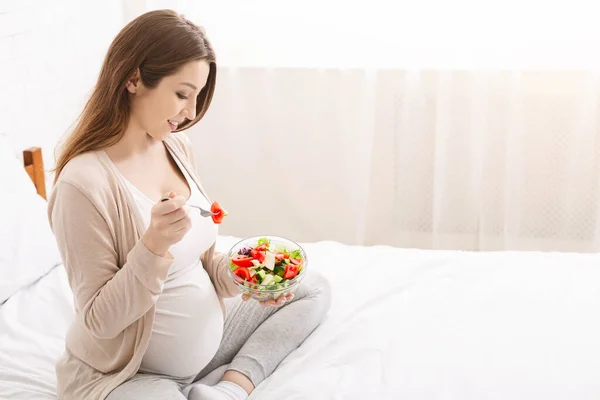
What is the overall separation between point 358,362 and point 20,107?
1.32 meters

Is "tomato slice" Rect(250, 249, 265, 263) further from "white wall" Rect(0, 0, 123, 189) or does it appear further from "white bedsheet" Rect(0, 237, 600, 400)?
"white wall" Rect(0, 0, 123, 189)

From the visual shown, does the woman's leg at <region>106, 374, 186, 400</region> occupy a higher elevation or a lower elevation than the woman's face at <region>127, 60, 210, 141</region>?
lower

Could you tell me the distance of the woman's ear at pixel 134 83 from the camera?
55.3 inches

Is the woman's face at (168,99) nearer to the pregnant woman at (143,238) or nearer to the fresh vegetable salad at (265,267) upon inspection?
the pregnant woman at (143,238)

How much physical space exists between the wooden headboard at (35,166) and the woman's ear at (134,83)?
3.15ft

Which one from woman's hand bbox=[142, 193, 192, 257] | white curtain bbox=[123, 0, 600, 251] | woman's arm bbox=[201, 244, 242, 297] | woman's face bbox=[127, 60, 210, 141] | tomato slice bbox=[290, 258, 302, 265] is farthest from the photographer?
white curtain bbox=[123, 0, 600, 251]

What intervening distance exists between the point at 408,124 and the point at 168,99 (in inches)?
63.1

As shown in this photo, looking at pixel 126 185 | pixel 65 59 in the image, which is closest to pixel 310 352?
pixel 126 185

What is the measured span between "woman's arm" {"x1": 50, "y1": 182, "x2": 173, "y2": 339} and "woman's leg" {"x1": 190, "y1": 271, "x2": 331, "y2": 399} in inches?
13.1

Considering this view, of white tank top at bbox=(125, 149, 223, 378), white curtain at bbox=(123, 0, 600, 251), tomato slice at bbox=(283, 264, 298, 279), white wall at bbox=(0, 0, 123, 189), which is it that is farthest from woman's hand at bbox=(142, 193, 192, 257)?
white curtain at bbox=(123, 0, 600, 251)

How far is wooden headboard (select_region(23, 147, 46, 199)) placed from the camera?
226 cm

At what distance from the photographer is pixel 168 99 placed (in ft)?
4.72

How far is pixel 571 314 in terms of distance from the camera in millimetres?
1738

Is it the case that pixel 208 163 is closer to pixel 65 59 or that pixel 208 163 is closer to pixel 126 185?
pixel 65 59
